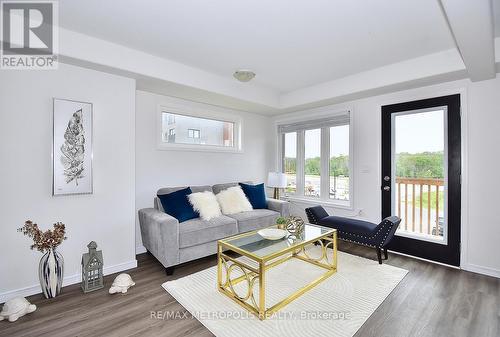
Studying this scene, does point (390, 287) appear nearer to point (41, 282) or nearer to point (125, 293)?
point (125, 293)

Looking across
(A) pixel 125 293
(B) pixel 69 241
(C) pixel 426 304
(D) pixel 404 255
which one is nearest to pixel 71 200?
(B) pixel 69 241

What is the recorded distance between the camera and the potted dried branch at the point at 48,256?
89.7 inches

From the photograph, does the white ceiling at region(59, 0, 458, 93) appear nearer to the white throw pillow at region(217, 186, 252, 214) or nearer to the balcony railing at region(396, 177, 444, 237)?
the balcony railing at region(396, 177, 444, 237)

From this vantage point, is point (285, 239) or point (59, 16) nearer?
point (59, 16)

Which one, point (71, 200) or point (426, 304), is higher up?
point (71, 200)

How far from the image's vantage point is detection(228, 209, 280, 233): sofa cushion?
3.53m

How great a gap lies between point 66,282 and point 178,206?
4.52 feet

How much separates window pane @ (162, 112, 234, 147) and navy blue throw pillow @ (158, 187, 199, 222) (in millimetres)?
1026

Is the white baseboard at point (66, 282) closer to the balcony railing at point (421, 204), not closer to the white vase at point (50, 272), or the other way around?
the white vase at point (50, 272)

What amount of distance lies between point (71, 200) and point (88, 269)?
75 centimetres

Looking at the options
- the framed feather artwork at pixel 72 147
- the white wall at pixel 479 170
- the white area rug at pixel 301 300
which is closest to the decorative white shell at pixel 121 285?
the white area rug at pixel 301 300

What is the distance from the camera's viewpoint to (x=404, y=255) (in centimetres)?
343

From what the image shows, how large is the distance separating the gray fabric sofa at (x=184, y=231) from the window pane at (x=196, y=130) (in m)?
0.88

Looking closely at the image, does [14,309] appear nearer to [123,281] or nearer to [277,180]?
[123,281]
